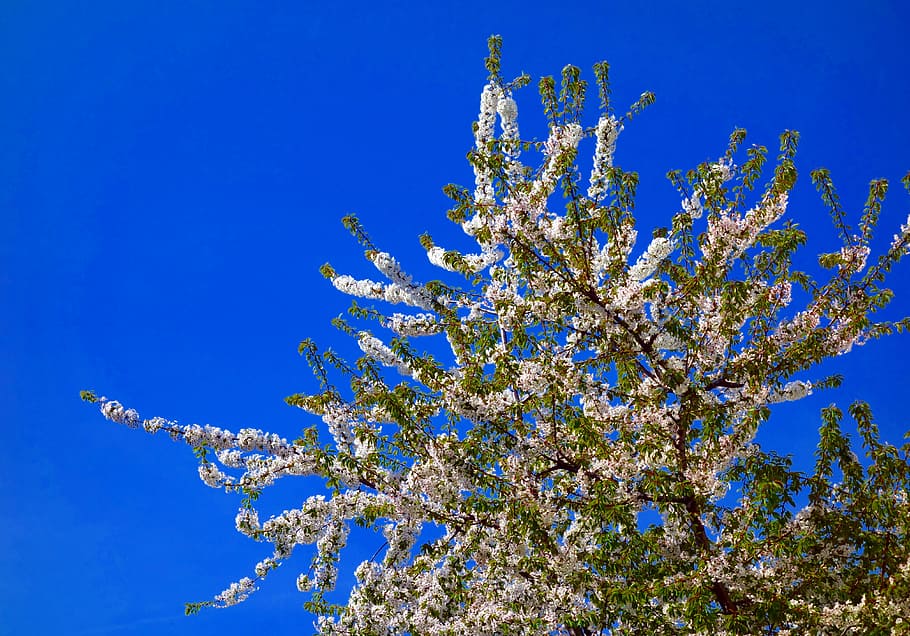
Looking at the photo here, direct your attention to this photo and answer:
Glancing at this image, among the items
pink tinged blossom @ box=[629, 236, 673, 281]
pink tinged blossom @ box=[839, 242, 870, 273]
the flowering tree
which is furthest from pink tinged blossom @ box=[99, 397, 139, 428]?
pink tinged blossom @ box=[839, 242, 870, 273]

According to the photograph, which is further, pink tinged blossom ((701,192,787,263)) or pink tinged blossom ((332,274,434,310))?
pink tinged blossom ((332,274,434,310))

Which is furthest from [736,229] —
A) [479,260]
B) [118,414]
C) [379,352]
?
[118,414]

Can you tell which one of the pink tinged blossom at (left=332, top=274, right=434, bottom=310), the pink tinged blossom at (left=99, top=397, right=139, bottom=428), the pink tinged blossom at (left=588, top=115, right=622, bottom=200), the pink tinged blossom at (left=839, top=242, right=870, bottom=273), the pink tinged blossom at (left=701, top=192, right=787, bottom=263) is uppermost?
the pink tinged blossom at (left=332, top=274, right=434, bottom=310)

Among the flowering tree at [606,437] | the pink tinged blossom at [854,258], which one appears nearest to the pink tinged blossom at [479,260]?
the flowering tree at [606,437]

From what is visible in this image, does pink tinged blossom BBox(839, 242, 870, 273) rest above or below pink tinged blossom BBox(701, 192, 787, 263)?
below

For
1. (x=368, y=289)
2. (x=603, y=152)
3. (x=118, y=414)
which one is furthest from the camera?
(x=368, y=289)

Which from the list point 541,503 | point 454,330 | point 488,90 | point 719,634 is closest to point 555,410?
point 541,503

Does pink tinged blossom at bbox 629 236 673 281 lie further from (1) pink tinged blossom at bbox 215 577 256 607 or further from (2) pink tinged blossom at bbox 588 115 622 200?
(1) pink tinged blossom at bbox 215 577 256 607

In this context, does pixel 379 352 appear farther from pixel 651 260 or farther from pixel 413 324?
pixel 651 260

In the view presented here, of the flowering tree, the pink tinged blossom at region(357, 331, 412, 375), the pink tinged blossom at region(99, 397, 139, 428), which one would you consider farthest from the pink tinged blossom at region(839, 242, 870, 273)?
the pink tinged blossom at region(99, 397, 139, 428)

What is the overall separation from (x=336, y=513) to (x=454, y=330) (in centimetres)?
287

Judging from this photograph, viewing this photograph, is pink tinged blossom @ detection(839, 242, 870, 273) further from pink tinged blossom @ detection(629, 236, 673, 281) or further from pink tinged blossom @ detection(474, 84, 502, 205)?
pink tinged blossom @ detection(474, 84, 502, 205)

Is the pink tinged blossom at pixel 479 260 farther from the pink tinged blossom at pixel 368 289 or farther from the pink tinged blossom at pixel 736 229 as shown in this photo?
the pink tinged blossom at pixel 736 229

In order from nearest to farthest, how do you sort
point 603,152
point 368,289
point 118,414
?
point 118,414 < point 603,152 < point 368,289
